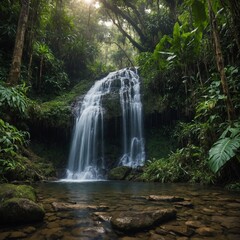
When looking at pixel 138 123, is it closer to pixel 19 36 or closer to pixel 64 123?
pixel 64 123

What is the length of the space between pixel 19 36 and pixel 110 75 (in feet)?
23.9

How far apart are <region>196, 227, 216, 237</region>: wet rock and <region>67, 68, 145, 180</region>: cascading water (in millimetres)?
7434

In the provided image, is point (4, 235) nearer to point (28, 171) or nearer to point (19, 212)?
point (19, 212)

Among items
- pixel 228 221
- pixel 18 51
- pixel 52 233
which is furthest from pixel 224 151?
pixel 18 51

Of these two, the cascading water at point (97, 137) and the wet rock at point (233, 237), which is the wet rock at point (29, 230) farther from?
the cascading water at point (97, 137)

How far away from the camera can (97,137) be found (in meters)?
11.0

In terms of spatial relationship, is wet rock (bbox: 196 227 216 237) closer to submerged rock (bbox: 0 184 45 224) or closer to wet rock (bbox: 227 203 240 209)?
wet rock (bbox: 227 203 240 209)

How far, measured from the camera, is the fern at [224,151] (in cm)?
399

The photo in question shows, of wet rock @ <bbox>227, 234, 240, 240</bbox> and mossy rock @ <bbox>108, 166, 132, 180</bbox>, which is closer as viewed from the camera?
wet rock @ <bbox>227, 234, 240, 240</bbox>

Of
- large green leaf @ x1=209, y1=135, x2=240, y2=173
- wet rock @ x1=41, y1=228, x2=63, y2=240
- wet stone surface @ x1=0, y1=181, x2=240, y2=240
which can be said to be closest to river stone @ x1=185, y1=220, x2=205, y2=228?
wet stone surface @ x1=0, y1=181, x2=240, y2=240

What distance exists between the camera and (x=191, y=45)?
8.58 m

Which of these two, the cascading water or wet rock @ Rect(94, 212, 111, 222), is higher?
the cascading water

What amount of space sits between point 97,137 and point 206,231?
29.4ft

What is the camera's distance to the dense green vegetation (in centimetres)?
543
